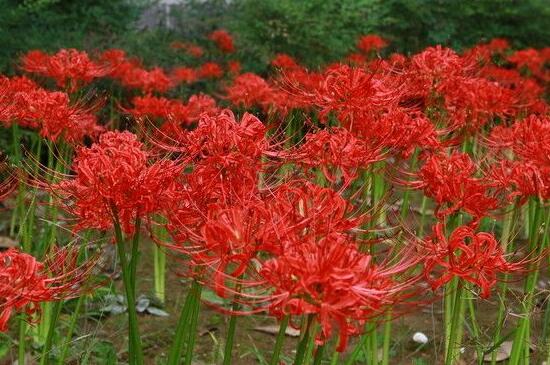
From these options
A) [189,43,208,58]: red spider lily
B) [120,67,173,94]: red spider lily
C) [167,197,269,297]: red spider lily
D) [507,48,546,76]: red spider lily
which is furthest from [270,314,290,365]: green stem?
[189,43,208,58]: red spider lily

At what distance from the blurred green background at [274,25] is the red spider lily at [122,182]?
4.58m

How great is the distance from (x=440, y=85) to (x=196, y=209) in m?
1.74

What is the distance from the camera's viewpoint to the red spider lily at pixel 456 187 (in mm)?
2242

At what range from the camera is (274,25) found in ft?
25.8

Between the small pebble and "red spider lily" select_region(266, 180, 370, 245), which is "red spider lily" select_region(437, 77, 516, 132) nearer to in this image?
the small pebble

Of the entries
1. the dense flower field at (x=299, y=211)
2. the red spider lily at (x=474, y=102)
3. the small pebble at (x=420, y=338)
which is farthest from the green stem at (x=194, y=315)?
the small pebble at (x=420, y=338)

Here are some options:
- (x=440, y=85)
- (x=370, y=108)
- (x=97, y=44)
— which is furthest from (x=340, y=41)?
(x=370, y=108)

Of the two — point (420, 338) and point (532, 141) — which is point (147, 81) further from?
point (532, 141)

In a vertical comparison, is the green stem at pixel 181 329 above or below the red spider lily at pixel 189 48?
above

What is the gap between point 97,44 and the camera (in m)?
7.17

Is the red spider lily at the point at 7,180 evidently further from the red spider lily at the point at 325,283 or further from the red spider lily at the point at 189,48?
Answer: the red spider lily at the point at 189,48

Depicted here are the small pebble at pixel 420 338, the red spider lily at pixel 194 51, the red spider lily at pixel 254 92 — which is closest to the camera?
the small pebble at pixel 420 338

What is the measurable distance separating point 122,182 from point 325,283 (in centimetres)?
58

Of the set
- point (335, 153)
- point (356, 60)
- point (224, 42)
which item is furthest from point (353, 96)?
point (224, 42)
